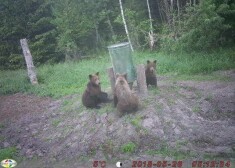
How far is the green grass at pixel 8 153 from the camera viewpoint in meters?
8.18

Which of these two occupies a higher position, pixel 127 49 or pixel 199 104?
pixel 127 49

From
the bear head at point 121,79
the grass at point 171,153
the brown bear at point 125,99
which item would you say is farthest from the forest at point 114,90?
the bear head at point 121,79

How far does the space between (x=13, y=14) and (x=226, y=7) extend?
46.0ft

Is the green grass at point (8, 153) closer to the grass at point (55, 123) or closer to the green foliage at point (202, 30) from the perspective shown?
the grass at point (55, 123)

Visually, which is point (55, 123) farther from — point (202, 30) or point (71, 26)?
point (71, 26)

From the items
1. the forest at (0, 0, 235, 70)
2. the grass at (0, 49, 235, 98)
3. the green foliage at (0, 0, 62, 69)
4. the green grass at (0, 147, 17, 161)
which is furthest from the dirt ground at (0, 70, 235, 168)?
the green foliage at (0, 0, 62, 69)

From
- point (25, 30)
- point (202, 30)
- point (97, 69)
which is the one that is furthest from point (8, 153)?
point (25, 30)

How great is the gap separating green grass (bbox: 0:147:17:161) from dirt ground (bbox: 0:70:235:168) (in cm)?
17

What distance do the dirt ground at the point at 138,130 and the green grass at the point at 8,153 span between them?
6.8 inches

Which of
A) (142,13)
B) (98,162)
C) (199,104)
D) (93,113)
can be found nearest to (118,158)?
(98,162)

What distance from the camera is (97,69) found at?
16391mm

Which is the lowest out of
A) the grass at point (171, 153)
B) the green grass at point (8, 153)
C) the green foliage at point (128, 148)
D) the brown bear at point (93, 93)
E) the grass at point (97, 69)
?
the green grass at point (8, 153)

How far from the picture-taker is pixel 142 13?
22375 millimetres

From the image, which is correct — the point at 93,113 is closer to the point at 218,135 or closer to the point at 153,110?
the point at 153,110
